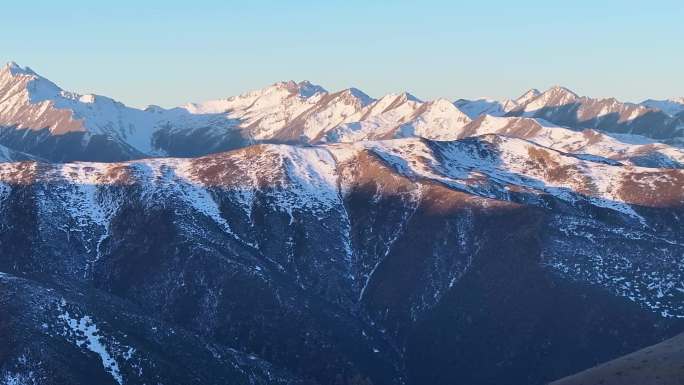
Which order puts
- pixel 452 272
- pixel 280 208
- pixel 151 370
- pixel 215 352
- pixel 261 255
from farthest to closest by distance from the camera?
pixel 280 208 < pixel 261 255 < pixel 452 272 < pixel 215 352 < pixel 151 370

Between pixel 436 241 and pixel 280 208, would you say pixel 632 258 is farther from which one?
pixel 280 208

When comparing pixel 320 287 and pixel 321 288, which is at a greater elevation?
pixel 320 287

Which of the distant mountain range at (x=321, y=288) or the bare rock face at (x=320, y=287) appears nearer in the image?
the distant mountain range at (x=321, y=288)

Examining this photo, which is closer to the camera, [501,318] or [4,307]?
[4,307]

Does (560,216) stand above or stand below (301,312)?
above

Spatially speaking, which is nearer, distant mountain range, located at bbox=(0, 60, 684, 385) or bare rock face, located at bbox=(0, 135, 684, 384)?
distant mountain range, located at bbox=(0, 60, 684, 385)

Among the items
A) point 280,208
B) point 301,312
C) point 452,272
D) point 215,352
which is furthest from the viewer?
point 280,208

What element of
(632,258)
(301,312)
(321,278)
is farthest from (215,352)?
(632,258)

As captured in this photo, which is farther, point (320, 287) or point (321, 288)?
point (320, 287)
